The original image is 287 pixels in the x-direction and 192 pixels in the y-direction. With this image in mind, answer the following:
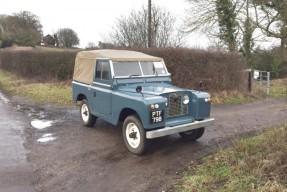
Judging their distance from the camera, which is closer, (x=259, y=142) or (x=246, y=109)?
(x=259, y=142)

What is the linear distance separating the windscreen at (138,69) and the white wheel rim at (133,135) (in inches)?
56.4

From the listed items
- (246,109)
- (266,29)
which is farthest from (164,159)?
(266,29)

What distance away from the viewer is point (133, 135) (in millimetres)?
6531

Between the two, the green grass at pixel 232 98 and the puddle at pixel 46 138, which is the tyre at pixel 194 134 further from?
the green grass at pixel 232 98

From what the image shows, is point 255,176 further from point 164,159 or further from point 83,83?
point 83,83

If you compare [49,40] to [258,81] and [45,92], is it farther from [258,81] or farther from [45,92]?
[258,81]

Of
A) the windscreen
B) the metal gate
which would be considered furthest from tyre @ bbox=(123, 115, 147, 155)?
the metal gate

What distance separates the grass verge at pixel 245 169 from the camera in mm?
4305

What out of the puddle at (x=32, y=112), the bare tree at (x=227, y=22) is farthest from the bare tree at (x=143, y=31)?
the puddle at (x=32, y=112)

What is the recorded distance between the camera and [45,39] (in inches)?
2354

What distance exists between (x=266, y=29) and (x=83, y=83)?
1928 centimetres

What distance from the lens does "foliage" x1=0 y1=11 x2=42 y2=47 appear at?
2124 inches

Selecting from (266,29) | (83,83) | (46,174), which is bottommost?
(46,174)

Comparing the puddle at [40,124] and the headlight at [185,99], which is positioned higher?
the headlight at [185,99]
